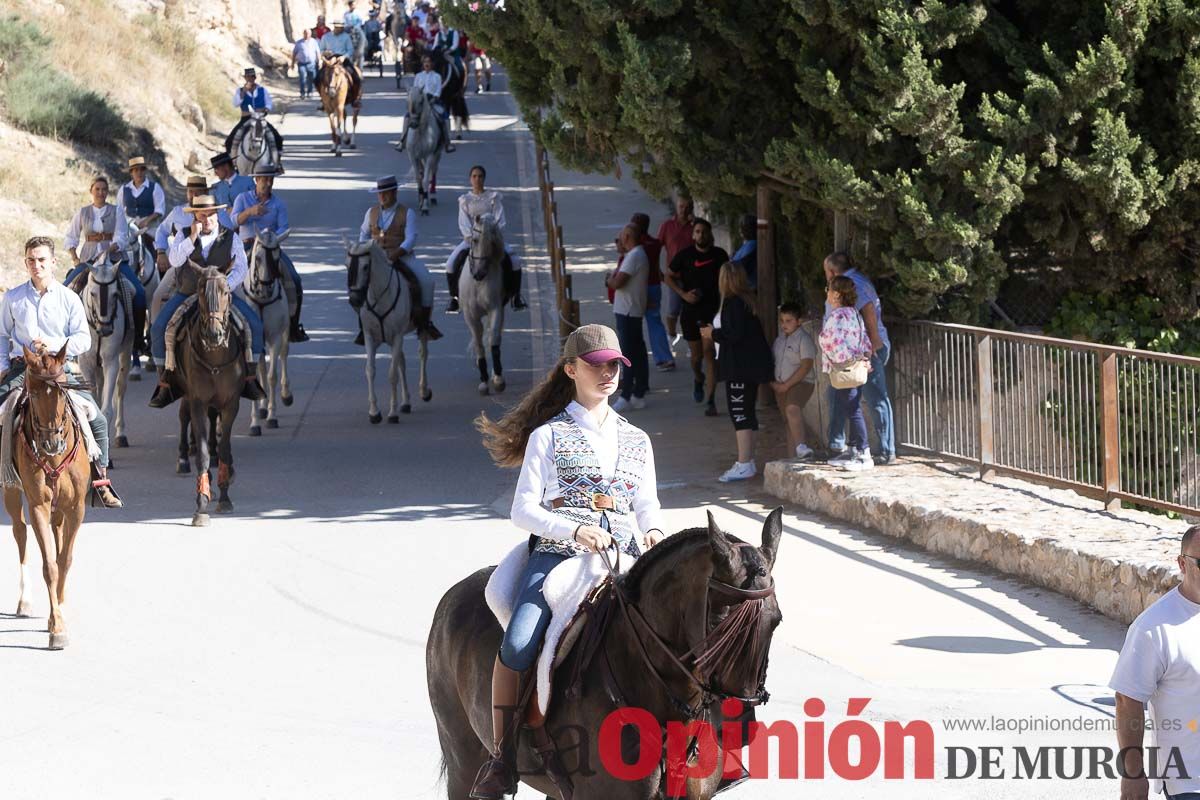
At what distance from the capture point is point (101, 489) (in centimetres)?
1276

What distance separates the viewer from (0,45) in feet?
120

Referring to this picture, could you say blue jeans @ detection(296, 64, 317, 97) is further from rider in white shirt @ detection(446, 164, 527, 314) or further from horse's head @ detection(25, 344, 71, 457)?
horse's head @ detection(25, 344, 71, 457)

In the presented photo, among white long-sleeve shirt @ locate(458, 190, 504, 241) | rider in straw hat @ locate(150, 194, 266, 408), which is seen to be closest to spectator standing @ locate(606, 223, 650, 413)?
white long-sleeve shirt @ locate(458, 190, 504, 241)

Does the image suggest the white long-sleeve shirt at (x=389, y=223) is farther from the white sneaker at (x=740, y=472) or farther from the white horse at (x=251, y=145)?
the white horse at (x=251, y=145)

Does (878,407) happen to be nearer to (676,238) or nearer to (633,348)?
(633,348)

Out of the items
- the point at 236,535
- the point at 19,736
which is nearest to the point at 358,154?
the point at 236,535

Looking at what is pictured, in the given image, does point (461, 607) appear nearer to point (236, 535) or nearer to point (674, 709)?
point (674, 709)

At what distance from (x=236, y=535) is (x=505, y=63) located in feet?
18.8

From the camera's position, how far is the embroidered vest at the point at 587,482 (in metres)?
6.54

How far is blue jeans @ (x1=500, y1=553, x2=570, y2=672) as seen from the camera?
638 centimetres

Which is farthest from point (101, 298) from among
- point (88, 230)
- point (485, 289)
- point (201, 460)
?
point (485, 289)

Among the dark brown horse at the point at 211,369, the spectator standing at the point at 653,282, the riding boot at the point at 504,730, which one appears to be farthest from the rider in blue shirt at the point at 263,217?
the riding boot at the point at 504,730

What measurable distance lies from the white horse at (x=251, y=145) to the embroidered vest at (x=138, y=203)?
11528mm

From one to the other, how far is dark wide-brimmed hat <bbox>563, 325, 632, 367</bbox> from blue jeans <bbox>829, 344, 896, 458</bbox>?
8860 mm
